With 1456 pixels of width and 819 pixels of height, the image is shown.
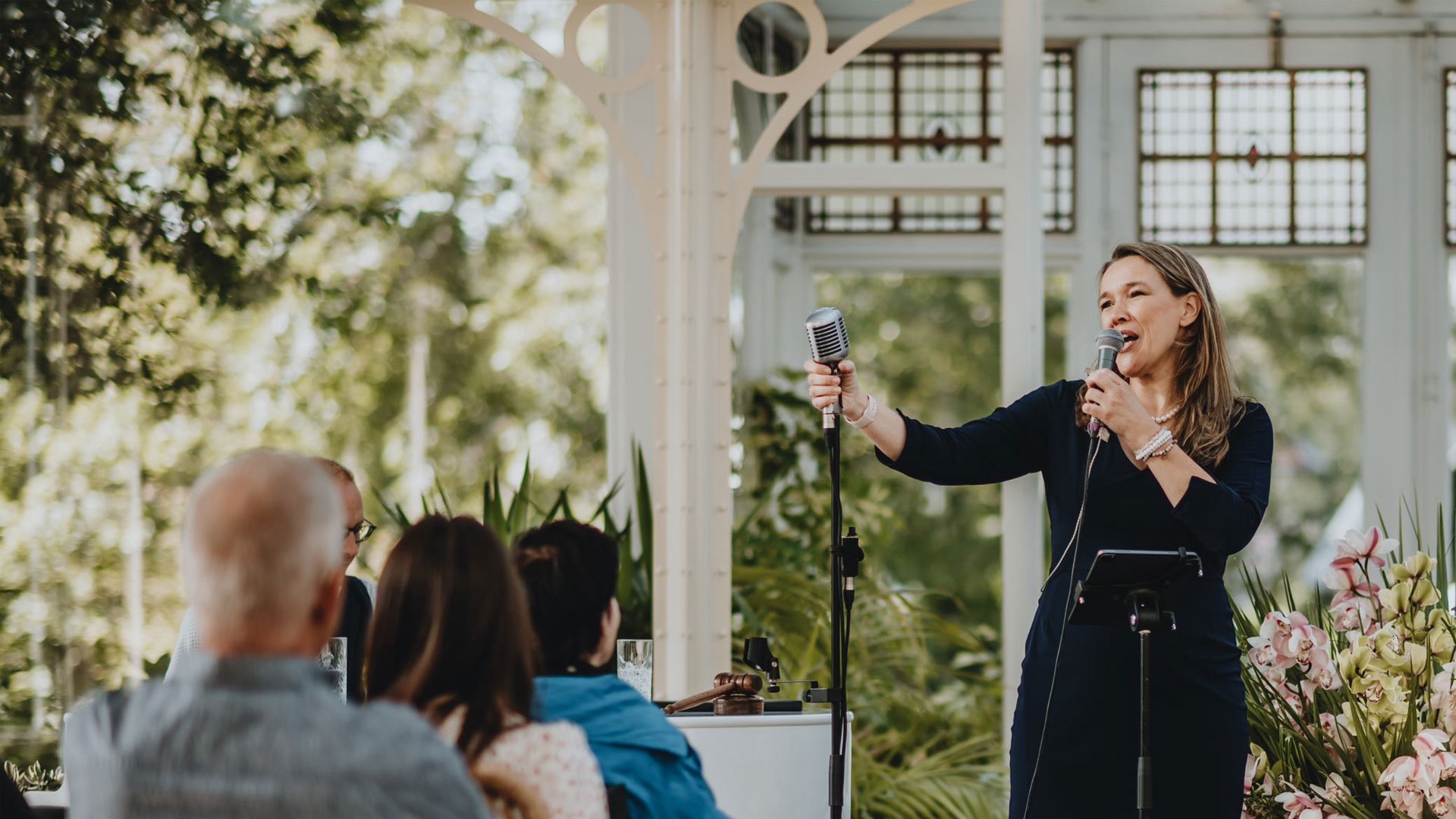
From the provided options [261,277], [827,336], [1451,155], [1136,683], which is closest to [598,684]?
[827,336]

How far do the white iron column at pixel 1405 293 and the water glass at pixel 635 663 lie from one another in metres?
2.99

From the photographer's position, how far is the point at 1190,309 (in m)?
2.49

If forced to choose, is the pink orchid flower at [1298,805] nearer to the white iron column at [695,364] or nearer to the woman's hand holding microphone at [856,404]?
the woman's hand holding microphone at [856,404]

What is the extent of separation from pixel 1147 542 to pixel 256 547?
158 centimetres

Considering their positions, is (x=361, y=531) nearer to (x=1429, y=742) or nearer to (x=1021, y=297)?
(x=1021, y=297)

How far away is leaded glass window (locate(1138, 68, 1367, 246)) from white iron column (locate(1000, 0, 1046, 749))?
1.58 metres

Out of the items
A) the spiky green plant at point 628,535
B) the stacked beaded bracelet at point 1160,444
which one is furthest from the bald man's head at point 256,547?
the spiky green plant at point 628,535

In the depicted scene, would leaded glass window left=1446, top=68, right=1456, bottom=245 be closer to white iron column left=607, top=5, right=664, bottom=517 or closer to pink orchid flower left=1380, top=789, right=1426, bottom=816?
white iron column left=607, top=5, right=664, bottom=517

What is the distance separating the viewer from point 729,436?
3379mm

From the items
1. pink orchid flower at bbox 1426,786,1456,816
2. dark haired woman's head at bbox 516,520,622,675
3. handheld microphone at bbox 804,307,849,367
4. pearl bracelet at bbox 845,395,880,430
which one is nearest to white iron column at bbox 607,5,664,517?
pearl bracelet at bbox 845,395,880,430

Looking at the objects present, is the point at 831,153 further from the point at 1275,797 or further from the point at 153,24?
the point at 1275,797

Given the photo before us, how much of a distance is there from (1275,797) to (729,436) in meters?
1.32

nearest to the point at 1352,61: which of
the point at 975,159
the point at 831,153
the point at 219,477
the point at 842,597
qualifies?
the point at 975,159

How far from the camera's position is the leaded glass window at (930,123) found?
4859 millimetres
